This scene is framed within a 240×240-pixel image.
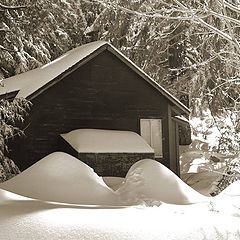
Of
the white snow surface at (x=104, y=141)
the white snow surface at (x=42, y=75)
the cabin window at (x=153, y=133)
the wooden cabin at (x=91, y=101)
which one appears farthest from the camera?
the cabin window at (x=153, y=133)

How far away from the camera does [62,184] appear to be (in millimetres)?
10883

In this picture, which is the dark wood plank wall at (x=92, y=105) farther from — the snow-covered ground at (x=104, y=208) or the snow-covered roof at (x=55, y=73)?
the snow-covered ground at (x=104, y=208)

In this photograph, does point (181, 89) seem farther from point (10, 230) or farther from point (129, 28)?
point (10, 230)

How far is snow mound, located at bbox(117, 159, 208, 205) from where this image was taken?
12062 millimetres

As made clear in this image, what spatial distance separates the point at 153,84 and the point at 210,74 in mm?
2360

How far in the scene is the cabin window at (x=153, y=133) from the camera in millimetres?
22344

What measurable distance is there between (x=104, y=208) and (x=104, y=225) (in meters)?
2.27

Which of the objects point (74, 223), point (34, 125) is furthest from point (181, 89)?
point (74, 223)

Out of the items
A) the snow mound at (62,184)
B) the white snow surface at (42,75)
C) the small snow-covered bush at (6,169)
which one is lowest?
the small snow-covered bush at (6,169)

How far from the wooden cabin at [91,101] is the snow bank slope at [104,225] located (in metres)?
11.4

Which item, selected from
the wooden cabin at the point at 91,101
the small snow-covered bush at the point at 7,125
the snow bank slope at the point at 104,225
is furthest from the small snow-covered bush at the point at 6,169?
the snow bank slope at the point at 104,225

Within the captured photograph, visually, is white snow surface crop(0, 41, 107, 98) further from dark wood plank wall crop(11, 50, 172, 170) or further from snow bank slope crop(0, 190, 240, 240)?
snow bank slope crop(0, 190, 240, 240)

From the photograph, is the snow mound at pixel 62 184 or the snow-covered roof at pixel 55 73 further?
the snow-covered roof at pixel 55 73

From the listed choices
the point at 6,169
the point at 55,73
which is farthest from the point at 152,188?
the point at 55,73
